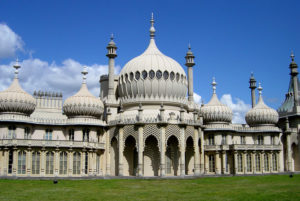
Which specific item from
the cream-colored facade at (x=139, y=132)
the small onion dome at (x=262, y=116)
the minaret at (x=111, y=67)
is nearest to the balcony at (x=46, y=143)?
the cream-colored facade at (x=139, y=132)

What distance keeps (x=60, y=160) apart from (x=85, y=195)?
22.4 meters

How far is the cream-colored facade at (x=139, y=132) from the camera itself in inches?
1837

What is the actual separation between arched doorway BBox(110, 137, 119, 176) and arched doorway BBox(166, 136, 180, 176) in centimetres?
657

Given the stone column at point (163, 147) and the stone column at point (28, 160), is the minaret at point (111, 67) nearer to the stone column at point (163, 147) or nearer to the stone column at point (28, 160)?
the stone column at point (163, 147)

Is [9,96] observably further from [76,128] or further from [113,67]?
[113,67]

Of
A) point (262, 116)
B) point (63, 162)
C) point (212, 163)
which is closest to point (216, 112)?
point (212, 163)

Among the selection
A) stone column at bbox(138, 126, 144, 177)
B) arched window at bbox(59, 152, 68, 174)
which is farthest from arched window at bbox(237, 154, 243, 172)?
arched window at bbox(59, 152, 68, 174)

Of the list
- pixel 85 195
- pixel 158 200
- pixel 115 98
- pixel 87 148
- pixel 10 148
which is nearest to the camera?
pixel 158 200

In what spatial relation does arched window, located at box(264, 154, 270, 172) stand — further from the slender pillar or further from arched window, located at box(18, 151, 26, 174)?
arched window, located at box(18, 151, 26, 174)

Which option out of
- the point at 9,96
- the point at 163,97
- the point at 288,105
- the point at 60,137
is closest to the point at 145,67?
the point at 163,97

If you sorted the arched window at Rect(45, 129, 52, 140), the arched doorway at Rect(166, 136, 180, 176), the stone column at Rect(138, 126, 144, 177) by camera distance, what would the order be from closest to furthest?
1. the stone column at Rect(138, 126, 144, 177)
2. the arched doorway at Rect(166, 136, 180, 176)
3. the arched window at Rect(45, 129, 52, 140)

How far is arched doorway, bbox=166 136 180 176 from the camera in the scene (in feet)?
162

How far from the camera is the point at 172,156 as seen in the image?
4966 cm

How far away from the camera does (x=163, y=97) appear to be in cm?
5231
